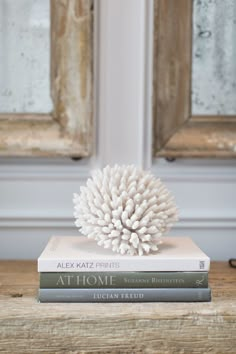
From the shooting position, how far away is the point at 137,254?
2.24 feet

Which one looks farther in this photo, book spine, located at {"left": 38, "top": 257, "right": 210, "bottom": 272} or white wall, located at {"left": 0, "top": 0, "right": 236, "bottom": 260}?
white wall, located at {"left": 0, "top": 0, "right": 236, "bottom": 260}

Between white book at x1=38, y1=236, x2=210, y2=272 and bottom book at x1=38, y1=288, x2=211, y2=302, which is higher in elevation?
white book at x1=38, y1=236, x2=210, y2=272

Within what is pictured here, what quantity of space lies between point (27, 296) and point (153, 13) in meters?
0.54

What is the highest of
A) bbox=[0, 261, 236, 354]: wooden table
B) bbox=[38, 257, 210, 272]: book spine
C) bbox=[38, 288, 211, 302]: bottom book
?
bbox=[38, 257, 210, 272]: book spine

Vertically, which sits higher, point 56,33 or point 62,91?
point 56,33

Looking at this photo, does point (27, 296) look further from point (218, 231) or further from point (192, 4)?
point (192, 4)

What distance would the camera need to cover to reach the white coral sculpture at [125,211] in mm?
682

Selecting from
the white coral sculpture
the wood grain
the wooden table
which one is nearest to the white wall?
the wood grain

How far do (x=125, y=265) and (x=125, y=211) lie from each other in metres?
0.07

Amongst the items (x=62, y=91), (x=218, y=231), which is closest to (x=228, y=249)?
(x=218, y=231)

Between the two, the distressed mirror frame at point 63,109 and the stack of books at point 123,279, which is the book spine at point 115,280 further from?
the distressed mirror frame at point 63,109

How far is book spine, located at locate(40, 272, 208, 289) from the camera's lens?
0.65 m

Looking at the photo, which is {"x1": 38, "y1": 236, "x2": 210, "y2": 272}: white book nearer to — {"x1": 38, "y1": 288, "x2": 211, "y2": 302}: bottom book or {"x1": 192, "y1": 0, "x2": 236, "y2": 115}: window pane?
{"x1": 38, "y1": 288, "x2": 211, "y2": 302}: bottom book

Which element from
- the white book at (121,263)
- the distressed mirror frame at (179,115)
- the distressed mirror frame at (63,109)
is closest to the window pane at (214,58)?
the distressed mirror frame at (179,115)
